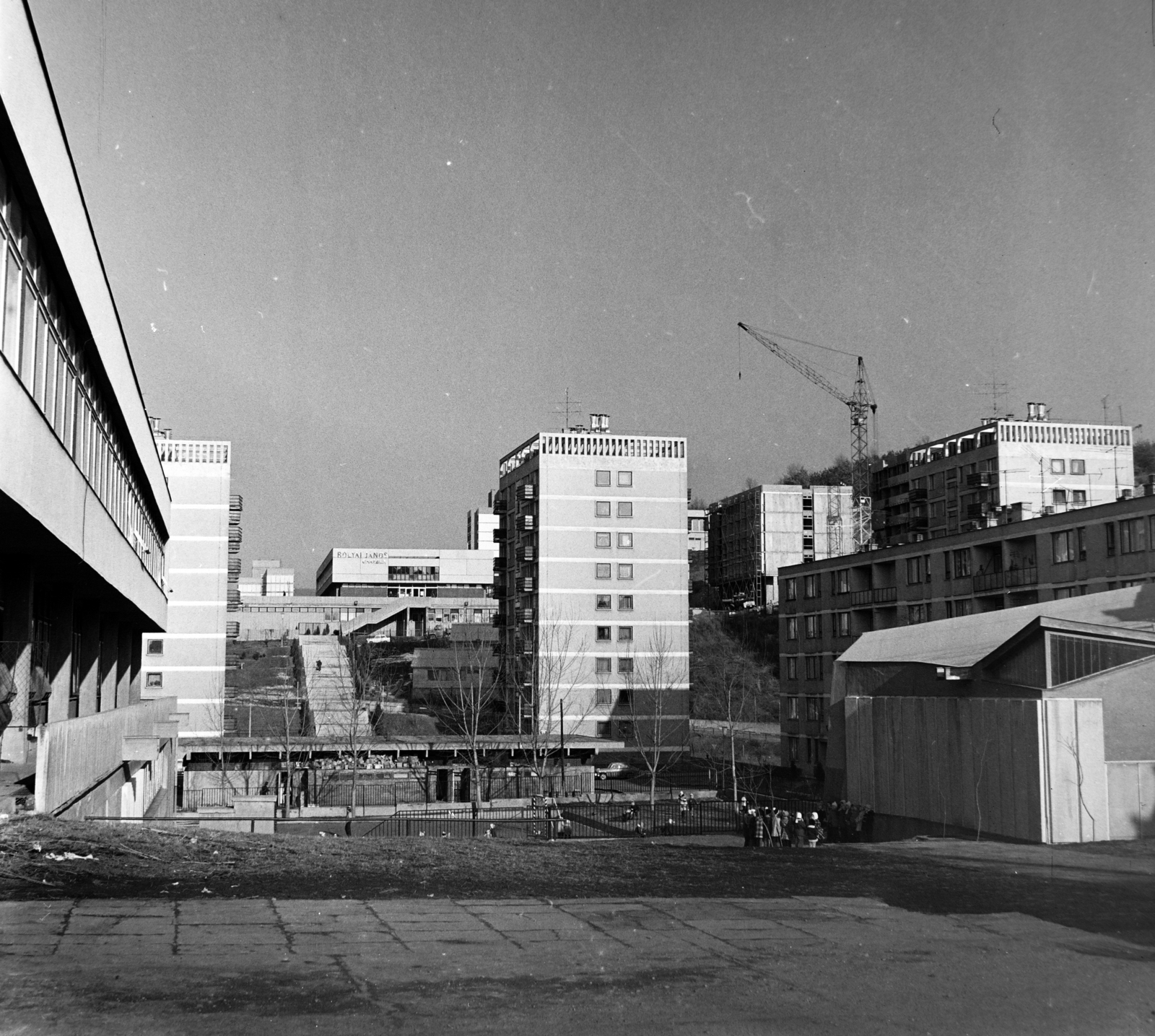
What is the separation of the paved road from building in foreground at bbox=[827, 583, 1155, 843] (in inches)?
362

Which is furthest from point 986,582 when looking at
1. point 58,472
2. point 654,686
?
point 58,472

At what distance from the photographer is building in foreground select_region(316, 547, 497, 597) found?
13338 centimetres

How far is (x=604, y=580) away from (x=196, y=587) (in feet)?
72.5

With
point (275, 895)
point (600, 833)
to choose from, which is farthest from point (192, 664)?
point (275, 895)

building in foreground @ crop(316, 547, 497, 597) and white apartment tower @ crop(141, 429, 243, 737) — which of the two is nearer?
white apartment tower @ crop(141, 429, 243, 737)

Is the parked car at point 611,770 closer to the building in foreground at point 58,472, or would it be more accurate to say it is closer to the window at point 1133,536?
the window at point 1133,536

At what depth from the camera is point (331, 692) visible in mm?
65688

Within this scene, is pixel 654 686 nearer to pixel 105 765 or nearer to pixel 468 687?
pixel 468 687

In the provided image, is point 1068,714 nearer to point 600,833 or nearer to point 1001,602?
point 600,833

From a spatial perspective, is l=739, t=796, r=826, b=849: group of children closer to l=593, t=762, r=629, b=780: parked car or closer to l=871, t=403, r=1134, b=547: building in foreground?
l=593, t=762, r=629, b=780: parked car

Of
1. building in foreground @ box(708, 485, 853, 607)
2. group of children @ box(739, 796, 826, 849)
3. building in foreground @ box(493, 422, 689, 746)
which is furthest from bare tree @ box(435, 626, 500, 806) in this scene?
building in foreground @ box(708, 485, 853, 607)

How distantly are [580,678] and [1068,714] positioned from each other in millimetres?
45503

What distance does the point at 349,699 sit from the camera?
197 ft

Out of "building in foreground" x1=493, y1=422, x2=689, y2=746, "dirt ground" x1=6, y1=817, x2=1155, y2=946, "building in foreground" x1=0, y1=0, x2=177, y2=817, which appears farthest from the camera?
"building in foreground" x1=493, y1=422, x2=689, y2=746
